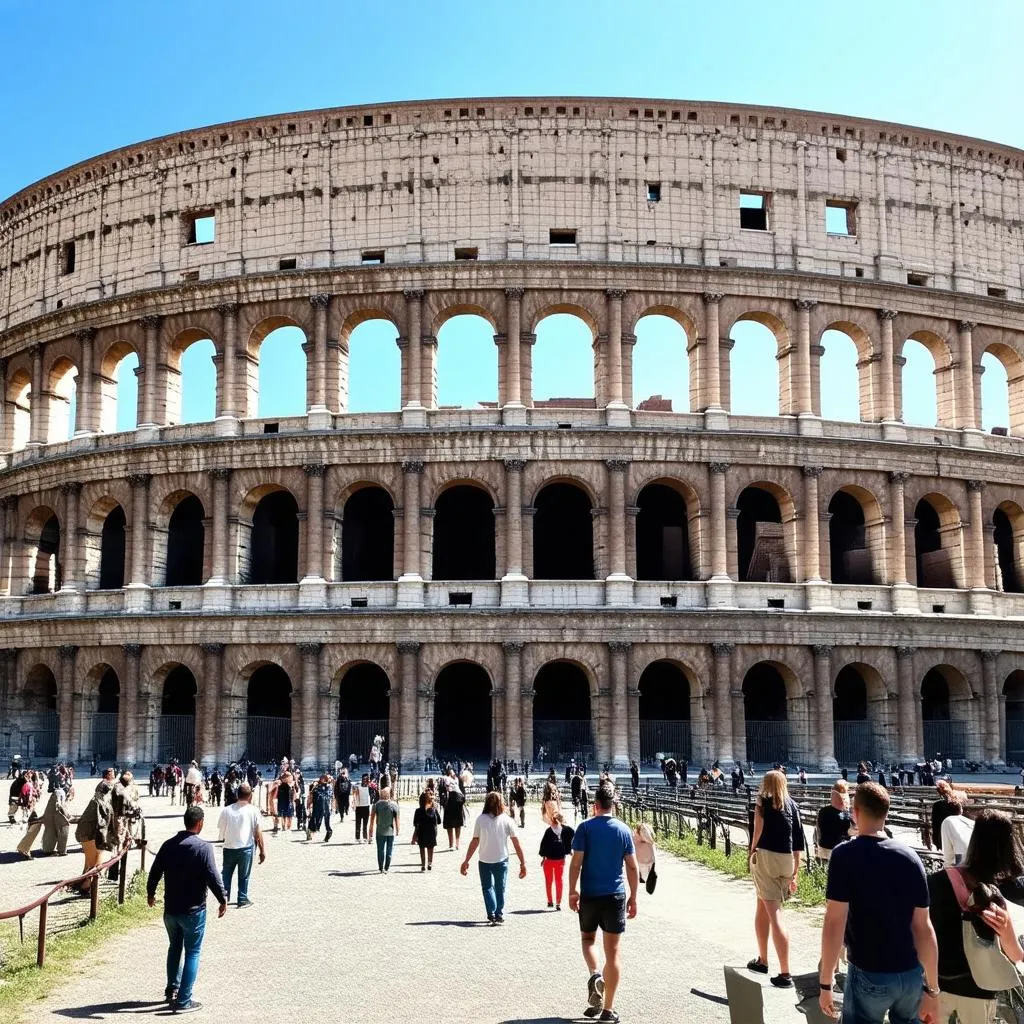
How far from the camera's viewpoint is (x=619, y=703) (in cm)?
3019

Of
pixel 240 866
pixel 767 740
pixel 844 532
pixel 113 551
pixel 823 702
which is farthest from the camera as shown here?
pixel 113 551

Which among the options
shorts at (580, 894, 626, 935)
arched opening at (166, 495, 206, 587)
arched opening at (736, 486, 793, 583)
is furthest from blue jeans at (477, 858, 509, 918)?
arched opening at (166, 495, 206, 587)

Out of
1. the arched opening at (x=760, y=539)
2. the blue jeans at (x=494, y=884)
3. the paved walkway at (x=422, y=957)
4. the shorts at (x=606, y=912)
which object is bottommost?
the paved walkway at (x=422, y=957)

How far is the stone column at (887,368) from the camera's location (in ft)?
109

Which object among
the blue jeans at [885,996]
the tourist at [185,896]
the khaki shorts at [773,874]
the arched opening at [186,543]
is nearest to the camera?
the blue jeans at [885,996]

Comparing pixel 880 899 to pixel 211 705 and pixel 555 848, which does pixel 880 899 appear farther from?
pixel 211 705

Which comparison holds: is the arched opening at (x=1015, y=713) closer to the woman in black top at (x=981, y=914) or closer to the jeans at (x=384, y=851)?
the jeans at (x=384, y=851)

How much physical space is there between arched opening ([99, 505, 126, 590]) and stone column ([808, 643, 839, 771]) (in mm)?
21455

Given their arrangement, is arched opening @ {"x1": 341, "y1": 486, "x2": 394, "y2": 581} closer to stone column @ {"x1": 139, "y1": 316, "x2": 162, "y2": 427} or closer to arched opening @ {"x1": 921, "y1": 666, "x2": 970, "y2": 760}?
stone column @ {"x1": 139, "y1": 316, "x2": 162, "y2": 427}

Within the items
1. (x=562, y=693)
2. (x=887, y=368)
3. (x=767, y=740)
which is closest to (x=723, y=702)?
(x=767, y=740)

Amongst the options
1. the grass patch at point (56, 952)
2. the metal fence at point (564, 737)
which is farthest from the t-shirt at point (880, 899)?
the metal fence at point (564, 737)

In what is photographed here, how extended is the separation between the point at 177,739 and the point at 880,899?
29.6 meters

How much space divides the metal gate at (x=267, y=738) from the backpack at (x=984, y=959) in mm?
28203

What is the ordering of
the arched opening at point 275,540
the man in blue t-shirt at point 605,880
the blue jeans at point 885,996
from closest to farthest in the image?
1. the blue jeans at point 885,996
2. the man in blue t-shirt at point 605,880
3. the arched opening at point 275,540
